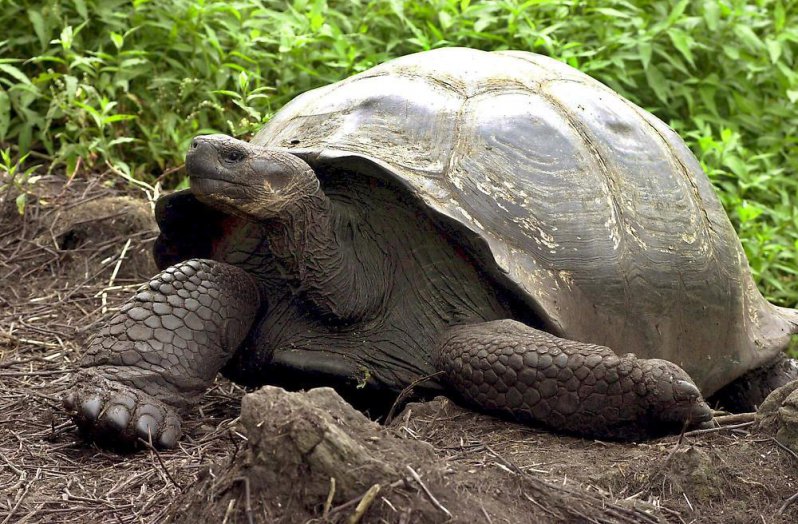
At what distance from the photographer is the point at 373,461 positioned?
248cm

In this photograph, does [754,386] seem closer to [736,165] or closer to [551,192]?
[551,192]

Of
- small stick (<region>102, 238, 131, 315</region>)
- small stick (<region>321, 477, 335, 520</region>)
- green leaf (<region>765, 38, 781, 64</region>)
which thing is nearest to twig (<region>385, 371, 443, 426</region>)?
small stick (<region>321, 477, 335, 520</region>)

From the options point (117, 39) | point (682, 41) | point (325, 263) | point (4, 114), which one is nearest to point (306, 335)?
point (325, 263)

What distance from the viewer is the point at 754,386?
512cm

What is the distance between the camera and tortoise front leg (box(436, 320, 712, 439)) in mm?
3535

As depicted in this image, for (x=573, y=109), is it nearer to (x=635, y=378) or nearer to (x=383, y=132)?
(x=383, y=132)

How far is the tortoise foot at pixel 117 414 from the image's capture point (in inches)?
141

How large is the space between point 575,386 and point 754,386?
1843 mm

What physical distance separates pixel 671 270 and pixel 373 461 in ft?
7.46

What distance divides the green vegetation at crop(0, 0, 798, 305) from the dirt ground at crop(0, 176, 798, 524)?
2.20 meters

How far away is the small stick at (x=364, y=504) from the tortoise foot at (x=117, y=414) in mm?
1307

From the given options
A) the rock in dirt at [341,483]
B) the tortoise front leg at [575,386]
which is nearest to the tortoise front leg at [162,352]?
the tortoise front leg at [575,386]

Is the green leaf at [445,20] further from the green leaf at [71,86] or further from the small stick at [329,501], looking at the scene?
the small stick at [329,501]

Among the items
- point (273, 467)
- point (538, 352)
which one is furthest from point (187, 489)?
point (538, 352)
